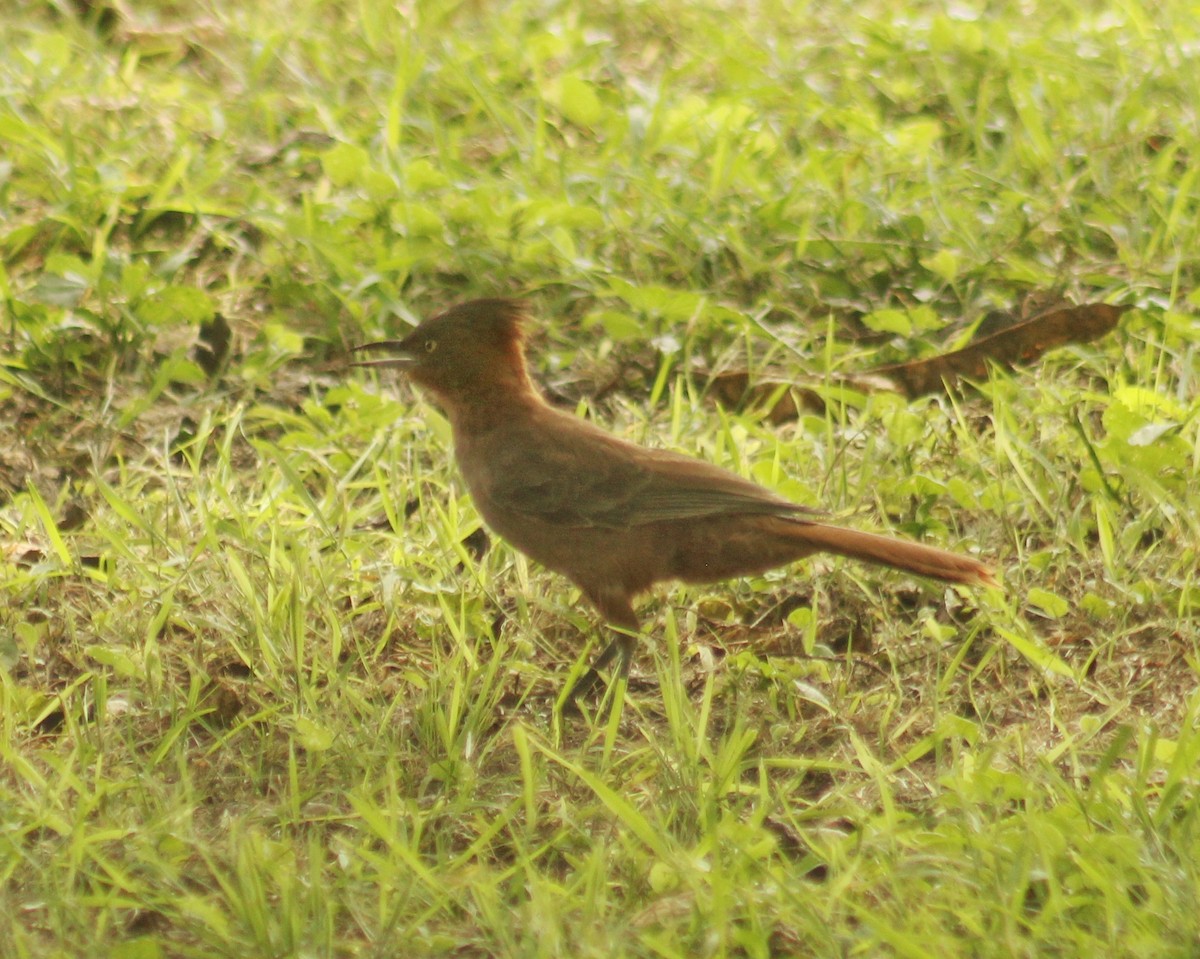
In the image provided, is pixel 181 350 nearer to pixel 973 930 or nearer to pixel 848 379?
pixel 848 379

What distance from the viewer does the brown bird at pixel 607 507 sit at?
13.3 ft

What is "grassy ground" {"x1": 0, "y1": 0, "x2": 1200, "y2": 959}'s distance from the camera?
3.21m

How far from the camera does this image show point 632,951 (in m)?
3.01

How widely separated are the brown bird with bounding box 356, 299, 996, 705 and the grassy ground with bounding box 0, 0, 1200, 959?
0.77 feet

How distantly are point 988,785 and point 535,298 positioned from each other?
9.49 feet

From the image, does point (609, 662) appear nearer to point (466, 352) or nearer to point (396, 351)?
point (466, 352)

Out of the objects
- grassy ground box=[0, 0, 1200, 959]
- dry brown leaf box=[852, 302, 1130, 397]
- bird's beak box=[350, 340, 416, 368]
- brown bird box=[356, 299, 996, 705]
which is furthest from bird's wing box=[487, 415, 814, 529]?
dry brown leaf box=[852, 302, 1130, 397]

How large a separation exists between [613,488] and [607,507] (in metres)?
0.06

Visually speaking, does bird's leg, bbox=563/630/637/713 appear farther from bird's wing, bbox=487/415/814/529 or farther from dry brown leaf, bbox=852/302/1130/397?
dry brown leaf, bbox=852/302/1130/397

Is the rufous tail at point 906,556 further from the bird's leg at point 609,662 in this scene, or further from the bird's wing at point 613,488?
the bird's leg at point 609,662

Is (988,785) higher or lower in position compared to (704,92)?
higher

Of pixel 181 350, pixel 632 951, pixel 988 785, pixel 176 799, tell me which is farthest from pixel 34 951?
pixel 181 350

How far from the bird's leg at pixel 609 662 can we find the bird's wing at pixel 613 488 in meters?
0.28

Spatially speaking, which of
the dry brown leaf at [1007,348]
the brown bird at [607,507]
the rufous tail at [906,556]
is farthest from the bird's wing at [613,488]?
the dry brown leaf at [1007,348]
